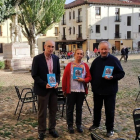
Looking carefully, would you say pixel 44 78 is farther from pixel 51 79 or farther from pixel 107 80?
pixel 107 80

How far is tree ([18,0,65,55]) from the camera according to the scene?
2777cm

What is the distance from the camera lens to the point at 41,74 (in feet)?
15.3

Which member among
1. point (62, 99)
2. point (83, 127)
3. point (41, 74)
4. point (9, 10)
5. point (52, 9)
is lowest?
point (83, 127)

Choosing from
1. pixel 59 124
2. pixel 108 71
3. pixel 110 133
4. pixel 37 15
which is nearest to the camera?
pixel 108 71

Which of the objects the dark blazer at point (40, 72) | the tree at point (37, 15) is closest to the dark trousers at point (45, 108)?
the dark blazer at point (40, 72)

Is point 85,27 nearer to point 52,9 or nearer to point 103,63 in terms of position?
point 52,9

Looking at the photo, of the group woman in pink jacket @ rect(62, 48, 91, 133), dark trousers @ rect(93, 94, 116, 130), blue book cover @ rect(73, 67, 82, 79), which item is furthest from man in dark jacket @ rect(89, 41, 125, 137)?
blue book cover @ rect(73, 67, 82, 79)

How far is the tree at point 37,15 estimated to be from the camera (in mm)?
27766

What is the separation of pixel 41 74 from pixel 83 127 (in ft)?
5.65

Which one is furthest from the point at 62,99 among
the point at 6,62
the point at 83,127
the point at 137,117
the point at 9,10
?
the point at 6,62

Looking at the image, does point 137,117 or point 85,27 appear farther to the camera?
point 85,27

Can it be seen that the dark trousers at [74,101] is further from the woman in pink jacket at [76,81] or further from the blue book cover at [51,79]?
the blue book cover at [51,79]

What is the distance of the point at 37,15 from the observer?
28547 millimetres

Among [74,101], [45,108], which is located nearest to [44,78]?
[45,108]
